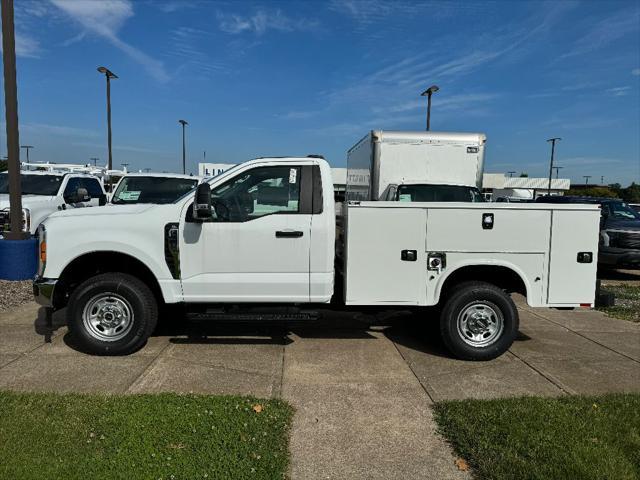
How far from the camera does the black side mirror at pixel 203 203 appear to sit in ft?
15.9

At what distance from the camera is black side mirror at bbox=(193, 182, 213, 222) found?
4852 mm

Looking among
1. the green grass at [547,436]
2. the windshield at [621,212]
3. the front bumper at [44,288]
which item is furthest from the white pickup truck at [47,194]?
the windshield at [621,212]

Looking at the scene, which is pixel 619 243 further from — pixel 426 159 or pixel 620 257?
pixel 426 159

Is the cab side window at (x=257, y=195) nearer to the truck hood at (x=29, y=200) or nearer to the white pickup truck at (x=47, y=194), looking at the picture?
the white pickup truck at (x=47, y=194)

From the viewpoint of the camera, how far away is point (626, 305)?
846 centimetres

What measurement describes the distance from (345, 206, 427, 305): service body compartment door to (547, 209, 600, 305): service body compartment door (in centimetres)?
131

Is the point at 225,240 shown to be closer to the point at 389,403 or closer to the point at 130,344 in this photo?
the point at 130,344

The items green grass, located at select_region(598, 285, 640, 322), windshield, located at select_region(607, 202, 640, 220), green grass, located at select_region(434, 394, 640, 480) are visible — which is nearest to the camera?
green grass, located at select_region(434, 394, 640, 480)

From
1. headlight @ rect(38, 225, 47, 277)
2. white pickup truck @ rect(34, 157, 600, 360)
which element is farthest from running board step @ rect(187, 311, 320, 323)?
headlight @ rect(38, 225, 47, 277)

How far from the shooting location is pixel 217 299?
527 cm

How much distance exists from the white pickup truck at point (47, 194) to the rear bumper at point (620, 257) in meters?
10.8

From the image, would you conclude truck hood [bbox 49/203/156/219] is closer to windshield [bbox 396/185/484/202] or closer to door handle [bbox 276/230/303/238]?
door handle [bbox 276/230/303/238]

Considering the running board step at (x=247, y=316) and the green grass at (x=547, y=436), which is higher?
the running board step at (x=247, y=316)

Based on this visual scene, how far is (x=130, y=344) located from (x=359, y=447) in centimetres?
277
